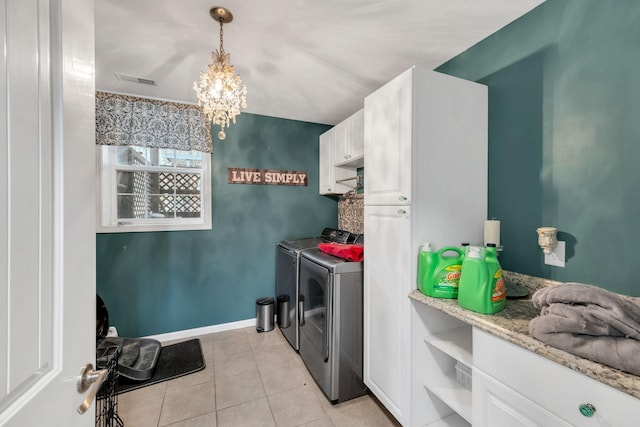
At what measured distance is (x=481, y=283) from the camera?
1171mm

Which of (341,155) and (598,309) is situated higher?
(341,155)

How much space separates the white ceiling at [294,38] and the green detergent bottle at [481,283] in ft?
4.54

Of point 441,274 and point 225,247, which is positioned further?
point 225,247

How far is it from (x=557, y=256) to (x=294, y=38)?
2014 mm

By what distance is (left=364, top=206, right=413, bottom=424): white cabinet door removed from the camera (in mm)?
1506

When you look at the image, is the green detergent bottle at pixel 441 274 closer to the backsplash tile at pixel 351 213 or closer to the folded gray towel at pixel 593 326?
the folded gray towel at pixel 593 326

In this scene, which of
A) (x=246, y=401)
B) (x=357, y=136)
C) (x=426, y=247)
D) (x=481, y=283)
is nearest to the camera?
(x=481, y=283)

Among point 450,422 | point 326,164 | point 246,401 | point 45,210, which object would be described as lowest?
point 246,401

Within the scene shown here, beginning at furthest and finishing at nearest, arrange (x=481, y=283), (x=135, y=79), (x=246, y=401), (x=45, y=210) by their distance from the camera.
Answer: (x=135, y=79)
(x=246, y=401)
(x=481, y=283)
(x=45, y=210)

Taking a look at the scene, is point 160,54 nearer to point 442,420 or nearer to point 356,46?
point 356,46

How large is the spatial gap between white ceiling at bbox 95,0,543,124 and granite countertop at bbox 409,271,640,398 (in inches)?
62.0

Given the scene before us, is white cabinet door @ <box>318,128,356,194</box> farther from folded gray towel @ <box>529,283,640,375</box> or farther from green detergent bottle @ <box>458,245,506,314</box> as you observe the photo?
folded gray towel @ <box>529,283,640,375</box>

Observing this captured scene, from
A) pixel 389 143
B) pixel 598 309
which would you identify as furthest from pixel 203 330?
pixel 598 309

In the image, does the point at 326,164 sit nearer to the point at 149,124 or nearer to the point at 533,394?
the point at 149,124
